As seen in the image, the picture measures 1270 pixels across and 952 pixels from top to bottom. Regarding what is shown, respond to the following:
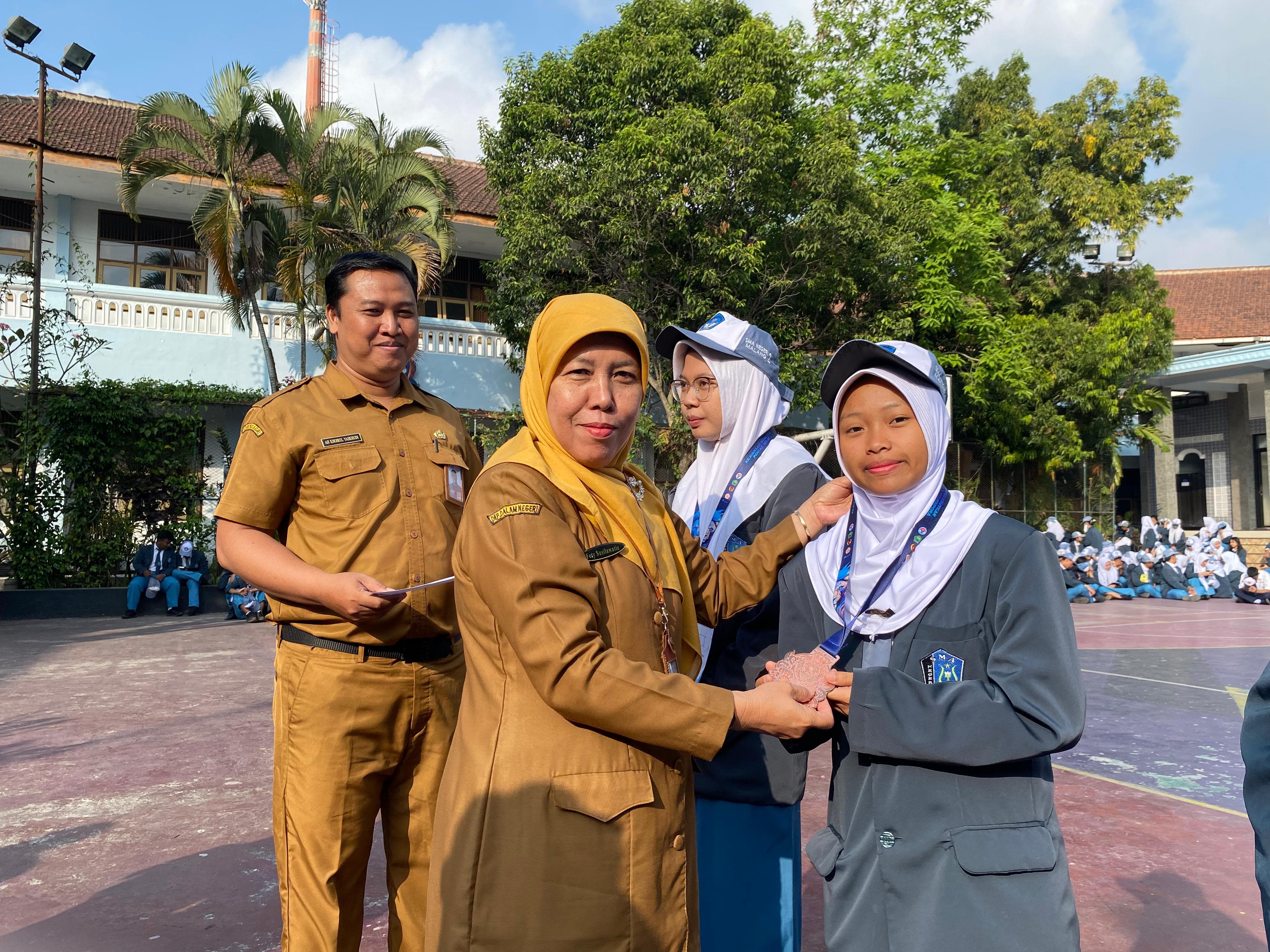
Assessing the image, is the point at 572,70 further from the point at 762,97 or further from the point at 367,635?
the point at 367,635

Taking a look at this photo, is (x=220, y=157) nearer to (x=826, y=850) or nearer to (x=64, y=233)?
(x=64, y=233)

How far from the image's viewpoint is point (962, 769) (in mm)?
1670

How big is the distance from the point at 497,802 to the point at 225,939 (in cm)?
216

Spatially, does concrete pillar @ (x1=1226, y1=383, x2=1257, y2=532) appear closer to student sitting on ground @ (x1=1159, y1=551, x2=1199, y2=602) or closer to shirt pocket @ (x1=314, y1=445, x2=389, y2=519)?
student sitting on ground @ (x1=1159, y1=551, x2=1199, y2=602)

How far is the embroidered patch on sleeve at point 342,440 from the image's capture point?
2604 millimetres

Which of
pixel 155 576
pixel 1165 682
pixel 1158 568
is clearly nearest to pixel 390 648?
pixel 1165 682

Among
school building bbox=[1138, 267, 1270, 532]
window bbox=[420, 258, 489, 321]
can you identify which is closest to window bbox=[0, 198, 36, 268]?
window bbox=[420, 258, 489, 321]

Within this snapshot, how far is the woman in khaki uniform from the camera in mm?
1571

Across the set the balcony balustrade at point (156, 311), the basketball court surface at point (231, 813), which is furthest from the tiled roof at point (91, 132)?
the basketball court surface at point (231, 813)

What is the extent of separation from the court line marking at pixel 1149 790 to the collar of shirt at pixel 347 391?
4.14 meters

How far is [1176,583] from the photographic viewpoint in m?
18.5

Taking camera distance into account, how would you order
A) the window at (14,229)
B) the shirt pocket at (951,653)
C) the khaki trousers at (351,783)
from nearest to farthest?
1. the shirt pocket at (951,653)
2. the khaki trousers at (351,783)
3. the window at (14,229)

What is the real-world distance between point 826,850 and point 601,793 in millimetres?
525

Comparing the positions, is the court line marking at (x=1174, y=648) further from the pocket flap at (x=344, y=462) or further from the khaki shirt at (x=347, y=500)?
the pocket flap at (x=344, y=462)
